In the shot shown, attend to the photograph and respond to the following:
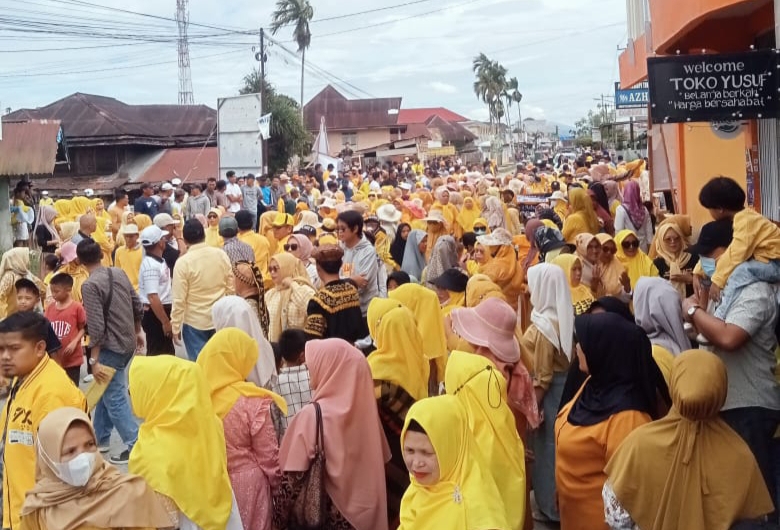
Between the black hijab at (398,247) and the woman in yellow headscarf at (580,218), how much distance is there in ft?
8.26

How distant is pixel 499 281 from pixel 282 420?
4005 mm

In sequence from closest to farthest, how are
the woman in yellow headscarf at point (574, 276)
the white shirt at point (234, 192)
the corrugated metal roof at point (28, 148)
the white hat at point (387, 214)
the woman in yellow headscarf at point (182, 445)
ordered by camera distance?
the woman in yellow headscarf at point (182, 445) → the woman in yellow headscarf at point (574, 276) → the white hat at point (387, 214) → the white shirt at point (234, 192) → the corrugated metal roof at point (28, 148)

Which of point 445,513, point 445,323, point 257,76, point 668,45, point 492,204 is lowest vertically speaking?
point 445,513

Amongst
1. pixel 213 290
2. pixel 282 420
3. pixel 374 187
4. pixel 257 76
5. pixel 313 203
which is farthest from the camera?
pixel 257 76

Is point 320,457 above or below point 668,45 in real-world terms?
below

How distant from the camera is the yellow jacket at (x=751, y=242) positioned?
4.62 meters

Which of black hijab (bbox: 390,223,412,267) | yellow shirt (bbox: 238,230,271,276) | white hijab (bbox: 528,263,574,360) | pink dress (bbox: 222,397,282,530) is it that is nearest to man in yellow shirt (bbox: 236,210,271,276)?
yellow shirt (bbox: 238,230,271,276)

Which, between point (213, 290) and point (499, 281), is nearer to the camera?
point (213, 290)

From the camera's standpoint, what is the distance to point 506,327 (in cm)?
534

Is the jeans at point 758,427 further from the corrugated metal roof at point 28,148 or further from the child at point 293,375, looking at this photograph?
the corrugated metal roof at point 28,148

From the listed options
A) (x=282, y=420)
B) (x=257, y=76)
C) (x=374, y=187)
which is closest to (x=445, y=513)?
(x=282, y=420)

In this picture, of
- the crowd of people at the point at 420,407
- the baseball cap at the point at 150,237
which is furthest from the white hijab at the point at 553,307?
the baseball cap at the point at 150,237

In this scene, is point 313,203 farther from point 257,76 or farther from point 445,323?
point 257,76

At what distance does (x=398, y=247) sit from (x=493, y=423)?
7913 mm
